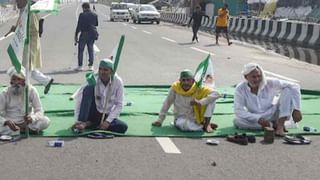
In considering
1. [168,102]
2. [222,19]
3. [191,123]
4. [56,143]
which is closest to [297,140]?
[191,123]

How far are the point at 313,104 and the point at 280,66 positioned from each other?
7174mm

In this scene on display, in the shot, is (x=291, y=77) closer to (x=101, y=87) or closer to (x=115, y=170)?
(x=101, y=87)

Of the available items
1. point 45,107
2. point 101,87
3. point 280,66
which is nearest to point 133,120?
point 101,87

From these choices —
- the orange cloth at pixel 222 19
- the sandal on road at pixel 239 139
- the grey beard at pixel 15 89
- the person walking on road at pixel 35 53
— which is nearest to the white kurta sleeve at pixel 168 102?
the sandal on road at pixel 239 139

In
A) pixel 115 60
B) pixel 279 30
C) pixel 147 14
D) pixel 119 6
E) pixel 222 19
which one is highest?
pixel 115 60

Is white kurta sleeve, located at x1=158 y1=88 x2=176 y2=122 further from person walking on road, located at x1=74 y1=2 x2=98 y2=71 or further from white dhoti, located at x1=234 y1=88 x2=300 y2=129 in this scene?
person walking on road, located at x1=74 y1=2 x2=98 y2=71

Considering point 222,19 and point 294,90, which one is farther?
point 222,19

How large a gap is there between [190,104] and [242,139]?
97 cm

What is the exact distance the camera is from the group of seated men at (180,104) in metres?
7.65

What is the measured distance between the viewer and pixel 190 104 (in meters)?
8.07

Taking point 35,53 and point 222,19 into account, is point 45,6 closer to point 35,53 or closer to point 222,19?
point 35,53

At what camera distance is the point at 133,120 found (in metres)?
8.79

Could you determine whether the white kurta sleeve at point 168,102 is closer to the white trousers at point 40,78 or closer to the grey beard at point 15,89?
the grey beard at point 15,89

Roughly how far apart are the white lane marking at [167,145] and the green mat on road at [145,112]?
0.77 feet
